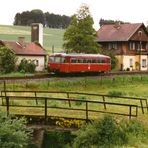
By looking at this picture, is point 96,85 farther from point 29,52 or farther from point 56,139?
point 56,139

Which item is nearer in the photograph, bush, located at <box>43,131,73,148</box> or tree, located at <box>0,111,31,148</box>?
tree, located at <box>0,111,31,148</box>

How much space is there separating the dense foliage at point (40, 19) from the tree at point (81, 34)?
83119mm

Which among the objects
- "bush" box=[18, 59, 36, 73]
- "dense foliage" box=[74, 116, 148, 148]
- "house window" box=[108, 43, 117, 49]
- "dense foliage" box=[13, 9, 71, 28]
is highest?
"dense foliage" box=[13, 9, 71, 28]

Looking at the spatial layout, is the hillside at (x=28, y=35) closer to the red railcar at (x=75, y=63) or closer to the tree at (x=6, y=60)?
the tree at (x=6, y=60)

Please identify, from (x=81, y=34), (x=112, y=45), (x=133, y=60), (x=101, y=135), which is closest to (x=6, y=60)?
(x=81, y=34)

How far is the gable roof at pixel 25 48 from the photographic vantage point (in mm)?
60062

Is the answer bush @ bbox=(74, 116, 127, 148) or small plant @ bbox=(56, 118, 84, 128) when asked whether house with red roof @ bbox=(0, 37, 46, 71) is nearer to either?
small plant @ bbox=(56, 118, 84, 128)

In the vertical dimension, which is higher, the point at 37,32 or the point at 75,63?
the point at 37,32

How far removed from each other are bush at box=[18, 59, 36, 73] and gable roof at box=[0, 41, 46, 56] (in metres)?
1.86

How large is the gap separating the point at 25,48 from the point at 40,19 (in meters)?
86.8

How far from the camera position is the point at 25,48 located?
61.7 m

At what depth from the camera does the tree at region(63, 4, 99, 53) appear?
59250 mm

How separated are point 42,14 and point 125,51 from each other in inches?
3151

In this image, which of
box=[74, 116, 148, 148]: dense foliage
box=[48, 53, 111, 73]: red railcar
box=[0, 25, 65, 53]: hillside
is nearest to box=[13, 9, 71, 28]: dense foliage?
box=[0, 25, 65, 53]: hillside
